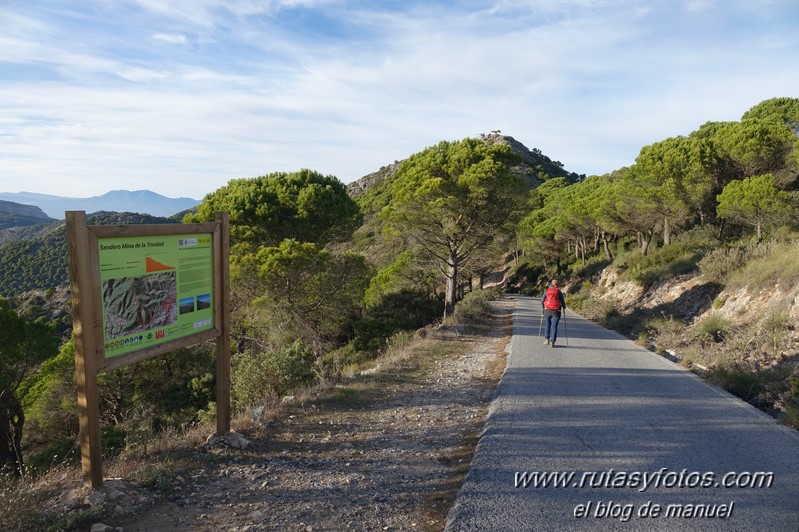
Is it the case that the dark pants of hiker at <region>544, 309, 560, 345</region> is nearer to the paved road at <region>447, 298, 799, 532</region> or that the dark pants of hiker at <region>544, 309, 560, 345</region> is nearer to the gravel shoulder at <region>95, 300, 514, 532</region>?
the paved road at <region>447, 298, 799, 532</region>

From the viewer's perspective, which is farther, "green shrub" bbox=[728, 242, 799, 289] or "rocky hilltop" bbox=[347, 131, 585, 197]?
"rocky hilltop" bbox=[347, 131, 585, 197]

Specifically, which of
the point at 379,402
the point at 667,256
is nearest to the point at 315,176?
the point at 379,402

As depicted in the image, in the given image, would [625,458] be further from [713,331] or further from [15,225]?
[15,225]

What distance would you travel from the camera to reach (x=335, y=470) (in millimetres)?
4555

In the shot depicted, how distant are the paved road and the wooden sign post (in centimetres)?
305

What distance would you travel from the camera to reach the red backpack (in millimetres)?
11266

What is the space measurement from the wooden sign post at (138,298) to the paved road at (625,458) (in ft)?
10.0

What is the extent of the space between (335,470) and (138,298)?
7.98ft

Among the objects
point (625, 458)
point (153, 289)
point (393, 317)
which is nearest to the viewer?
point (153, 289)

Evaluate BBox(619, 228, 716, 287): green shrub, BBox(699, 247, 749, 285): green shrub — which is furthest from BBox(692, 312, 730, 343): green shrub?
BBox(619, 228, 716, 287): green shrub

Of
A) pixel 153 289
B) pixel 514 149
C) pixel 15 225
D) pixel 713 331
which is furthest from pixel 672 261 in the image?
pixel 15 225

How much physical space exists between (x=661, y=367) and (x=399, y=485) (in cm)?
715

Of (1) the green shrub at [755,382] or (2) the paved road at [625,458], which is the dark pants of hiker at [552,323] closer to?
(2) the paved road at [625,458]

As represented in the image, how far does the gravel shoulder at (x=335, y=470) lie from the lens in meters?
3.62
